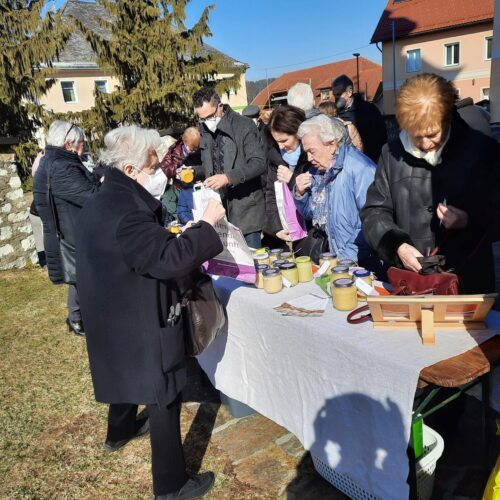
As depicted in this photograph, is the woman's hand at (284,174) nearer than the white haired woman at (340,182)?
No

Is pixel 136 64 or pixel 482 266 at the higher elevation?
pixel 136 64

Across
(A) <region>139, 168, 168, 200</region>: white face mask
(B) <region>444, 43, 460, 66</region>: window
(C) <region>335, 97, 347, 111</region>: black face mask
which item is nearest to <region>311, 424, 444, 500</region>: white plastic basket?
(A) <region>139, 168, 168, 200</region>: white face mask

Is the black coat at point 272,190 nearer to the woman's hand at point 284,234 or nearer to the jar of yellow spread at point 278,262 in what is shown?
the woman's hand at point 284,234

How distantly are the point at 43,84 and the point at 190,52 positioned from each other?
12.1ft

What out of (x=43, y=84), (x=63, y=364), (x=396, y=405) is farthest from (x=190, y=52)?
(x=396, y=405)

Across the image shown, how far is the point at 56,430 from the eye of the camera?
3.10 meters

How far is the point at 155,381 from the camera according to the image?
77.5 inches

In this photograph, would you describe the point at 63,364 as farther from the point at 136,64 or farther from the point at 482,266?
the point at 136,64

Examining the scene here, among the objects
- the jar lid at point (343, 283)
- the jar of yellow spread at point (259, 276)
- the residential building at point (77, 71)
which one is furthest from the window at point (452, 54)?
the jar lid at point (343, 283)

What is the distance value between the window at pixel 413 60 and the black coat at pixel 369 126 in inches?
1000

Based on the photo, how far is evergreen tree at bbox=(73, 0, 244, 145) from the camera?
1134 cm

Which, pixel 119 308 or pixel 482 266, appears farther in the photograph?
pixel 482 266

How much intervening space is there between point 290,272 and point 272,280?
12cm

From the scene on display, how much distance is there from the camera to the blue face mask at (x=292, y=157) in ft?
10.8
